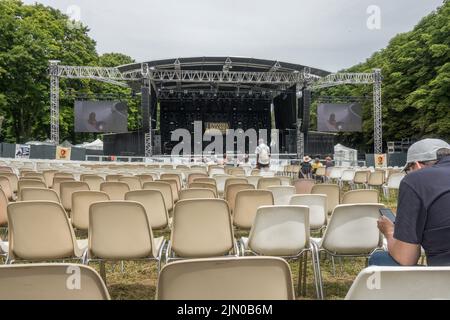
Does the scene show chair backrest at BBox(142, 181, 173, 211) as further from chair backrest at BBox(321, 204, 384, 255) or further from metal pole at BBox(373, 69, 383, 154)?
metal pole at BBox(373, 69, 383, 154)

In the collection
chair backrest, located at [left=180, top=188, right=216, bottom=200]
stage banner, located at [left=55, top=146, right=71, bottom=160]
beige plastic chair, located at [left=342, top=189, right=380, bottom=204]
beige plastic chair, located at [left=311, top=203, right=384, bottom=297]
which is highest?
stage banner, located at [left=55, top=146, right=71, bottom=160]

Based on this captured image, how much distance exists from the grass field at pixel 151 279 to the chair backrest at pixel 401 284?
2.05 m

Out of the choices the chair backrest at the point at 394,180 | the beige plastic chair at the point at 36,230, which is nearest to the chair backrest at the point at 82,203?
the beige plastic chair at the point at 36,230

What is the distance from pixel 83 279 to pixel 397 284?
1.06 m

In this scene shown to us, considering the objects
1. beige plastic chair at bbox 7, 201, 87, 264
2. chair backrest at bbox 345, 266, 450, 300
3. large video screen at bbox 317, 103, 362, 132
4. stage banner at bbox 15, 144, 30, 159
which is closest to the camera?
chair backrest at bbox 345, 266, 450, 300

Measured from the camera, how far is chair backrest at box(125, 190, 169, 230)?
4.27 meters

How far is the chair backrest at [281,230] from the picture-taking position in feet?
10.8

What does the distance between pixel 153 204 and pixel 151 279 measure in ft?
2.31

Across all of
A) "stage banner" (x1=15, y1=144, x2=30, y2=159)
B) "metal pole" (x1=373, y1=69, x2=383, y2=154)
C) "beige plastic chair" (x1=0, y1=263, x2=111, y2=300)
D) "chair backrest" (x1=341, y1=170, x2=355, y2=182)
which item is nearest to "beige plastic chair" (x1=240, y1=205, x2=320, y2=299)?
"beige plastic chair" (x1=0, y1=263, x2=111, y2=300)

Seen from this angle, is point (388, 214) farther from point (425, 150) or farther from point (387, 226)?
point (425, 150)

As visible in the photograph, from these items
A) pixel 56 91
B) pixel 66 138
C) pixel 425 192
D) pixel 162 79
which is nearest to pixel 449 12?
pixel 162 79

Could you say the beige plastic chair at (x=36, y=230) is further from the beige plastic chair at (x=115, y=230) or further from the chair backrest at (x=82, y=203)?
the chair backrest at (x=82, y=203)

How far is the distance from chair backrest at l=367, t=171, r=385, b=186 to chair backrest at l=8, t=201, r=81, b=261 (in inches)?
337

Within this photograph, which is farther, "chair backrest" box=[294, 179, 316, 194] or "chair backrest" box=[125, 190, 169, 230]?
"chair backrest" box=[294, 179, 316, 194]
